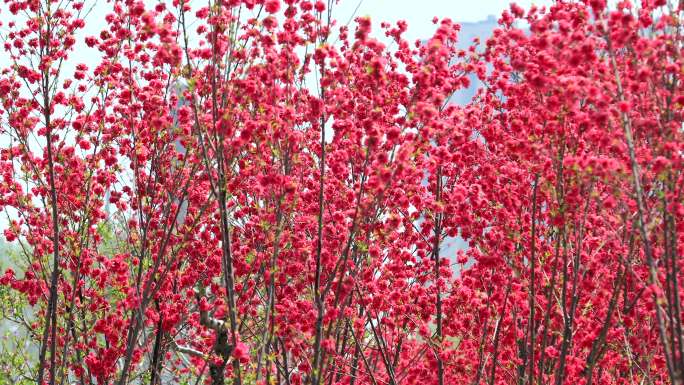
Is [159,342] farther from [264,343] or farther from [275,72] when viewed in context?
[275,72]

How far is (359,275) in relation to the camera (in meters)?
8.02

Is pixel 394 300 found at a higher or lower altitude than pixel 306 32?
lower

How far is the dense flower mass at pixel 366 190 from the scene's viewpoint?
6047 millimetres

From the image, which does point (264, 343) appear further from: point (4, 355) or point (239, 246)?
point (4, 355)

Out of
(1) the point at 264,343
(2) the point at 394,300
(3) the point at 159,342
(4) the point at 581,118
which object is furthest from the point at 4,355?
(4) the point at 581,118

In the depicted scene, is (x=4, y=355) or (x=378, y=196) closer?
(x=378, y=196)

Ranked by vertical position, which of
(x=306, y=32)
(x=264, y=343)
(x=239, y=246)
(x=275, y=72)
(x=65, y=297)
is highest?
(x=306, y=32)

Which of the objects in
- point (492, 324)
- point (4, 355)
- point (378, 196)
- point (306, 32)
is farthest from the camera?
point (4, 355)

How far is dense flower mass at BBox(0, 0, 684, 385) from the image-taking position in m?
6.05

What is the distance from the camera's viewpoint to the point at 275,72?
21.1 ft

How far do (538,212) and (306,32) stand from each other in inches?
123

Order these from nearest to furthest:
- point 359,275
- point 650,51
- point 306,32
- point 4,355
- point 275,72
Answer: point 650,51 → point 275,72 → point 306,32 → point 359,275 → point 4,355

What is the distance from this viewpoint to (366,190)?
6605 mm

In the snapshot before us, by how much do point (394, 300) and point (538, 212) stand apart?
5.65 feet
